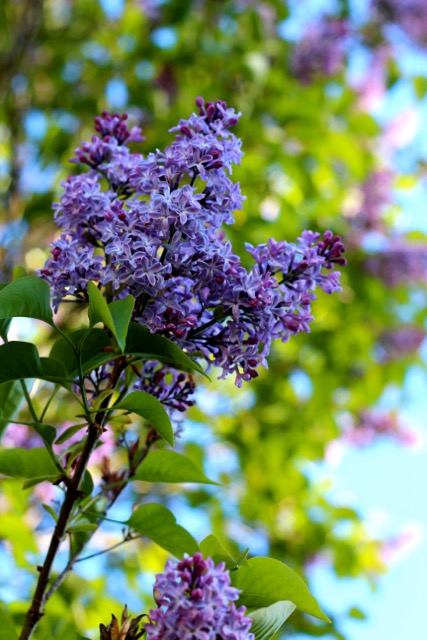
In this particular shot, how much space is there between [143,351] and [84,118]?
2.07 m

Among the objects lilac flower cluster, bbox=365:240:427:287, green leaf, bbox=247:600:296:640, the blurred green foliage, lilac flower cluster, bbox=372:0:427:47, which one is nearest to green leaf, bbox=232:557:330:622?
green leaf, bbox=247:600:296:640

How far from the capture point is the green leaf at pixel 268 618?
2.05 ft

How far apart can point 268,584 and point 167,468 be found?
0.24 m

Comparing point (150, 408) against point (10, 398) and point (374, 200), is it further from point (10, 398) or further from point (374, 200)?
point (374, 200)

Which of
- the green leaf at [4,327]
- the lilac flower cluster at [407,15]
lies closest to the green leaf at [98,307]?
the green leaf at [4,327]

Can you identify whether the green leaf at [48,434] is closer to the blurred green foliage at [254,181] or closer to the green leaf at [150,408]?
the green leaf at [150,408]

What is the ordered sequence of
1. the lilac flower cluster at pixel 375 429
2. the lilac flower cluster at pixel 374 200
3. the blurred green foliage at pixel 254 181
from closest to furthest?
the blurred green foliage at pixel 254 181 < the lilac flower cluster at pixel 374 200 < the lilac flower cluster at pixel 375 429

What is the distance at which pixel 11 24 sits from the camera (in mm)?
3152

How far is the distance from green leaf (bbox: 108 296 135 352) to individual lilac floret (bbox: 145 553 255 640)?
18 cm

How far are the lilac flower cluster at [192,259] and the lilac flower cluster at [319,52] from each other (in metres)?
2.05

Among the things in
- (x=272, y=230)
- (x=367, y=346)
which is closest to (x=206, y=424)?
(x=367, y=346)

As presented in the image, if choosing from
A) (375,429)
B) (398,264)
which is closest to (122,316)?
(398,264)

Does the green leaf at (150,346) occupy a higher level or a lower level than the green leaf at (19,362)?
higher

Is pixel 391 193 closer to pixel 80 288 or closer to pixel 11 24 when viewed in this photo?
pixel 11 24
